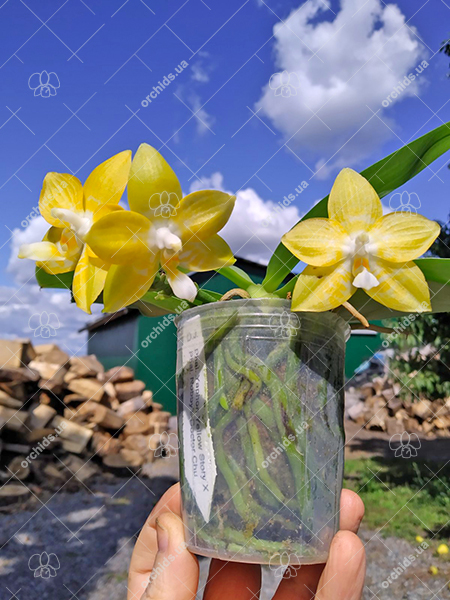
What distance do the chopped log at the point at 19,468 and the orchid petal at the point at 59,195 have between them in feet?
10.1

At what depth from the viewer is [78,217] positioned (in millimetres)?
622

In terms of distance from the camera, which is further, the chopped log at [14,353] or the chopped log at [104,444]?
the chopped log at [104,444]

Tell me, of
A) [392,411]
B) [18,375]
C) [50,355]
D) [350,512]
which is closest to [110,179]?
[350,512]

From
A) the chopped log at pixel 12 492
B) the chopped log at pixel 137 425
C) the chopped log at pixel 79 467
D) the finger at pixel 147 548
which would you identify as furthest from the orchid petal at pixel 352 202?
the chopped log at pixel 137 425

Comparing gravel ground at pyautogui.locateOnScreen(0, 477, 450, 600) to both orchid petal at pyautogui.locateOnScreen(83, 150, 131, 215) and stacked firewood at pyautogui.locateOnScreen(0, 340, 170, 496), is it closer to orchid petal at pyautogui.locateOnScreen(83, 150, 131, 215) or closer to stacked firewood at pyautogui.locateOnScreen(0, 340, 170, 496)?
stacked firewood at pyautogui.locateOnScreen(0, 340, 170, 496)

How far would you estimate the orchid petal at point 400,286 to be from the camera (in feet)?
2.01

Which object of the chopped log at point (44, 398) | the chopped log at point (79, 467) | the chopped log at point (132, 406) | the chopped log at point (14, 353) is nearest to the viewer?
the chopped log at point (14, 353)

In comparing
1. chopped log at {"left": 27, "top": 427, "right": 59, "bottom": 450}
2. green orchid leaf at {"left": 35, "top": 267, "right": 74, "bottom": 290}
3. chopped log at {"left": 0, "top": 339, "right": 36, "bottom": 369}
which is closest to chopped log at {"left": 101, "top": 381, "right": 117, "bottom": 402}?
chopped log at {"left": 27, "top": 427, "right": 59, "bottom": 450}

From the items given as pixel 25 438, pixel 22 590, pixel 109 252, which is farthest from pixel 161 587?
pixel 25 438

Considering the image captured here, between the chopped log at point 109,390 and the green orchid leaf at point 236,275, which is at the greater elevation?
the green orchid leaf at point 236,275

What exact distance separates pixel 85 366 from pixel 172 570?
11.4 feet

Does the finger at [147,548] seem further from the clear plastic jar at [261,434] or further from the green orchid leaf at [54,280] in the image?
the green orchid leaf at [54,280]

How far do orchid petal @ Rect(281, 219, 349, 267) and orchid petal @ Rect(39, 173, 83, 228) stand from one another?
0.30 metres

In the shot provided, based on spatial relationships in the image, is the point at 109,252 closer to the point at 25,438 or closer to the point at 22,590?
the point at 22,590
